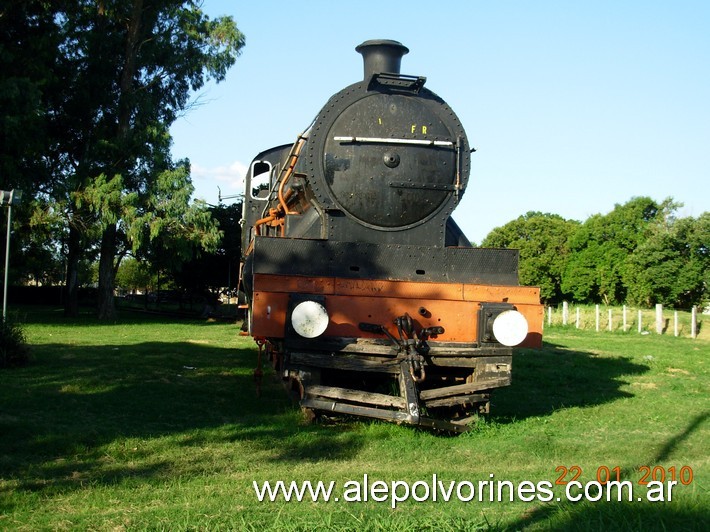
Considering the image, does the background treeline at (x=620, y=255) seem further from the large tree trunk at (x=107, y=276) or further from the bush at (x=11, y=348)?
the bush at (x=11, y=348)

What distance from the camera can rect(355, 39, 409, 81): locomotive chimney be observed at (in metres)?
8.14

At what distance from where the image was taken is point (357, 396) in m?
6.92

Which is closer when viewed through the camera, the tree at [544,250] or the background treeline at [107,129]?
the background treeline at [107,129]

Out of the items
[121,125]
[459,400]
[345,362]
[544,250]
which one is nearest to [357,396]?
[345,362]

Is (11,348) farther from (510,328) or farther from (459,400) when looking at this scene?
(510,328)

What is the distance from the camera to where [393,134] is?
781 cm

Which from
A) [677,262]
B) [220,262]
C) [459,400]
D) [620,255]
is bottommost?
[459,400]

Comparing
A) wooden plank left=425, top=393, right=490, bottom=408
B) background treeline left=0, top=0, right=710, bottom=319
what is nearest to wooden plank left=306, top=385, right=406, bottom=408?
wooden plank left=425, top=393, right=490, bottom=408

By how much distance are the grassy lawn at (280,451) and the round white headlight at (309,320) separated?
1010mm

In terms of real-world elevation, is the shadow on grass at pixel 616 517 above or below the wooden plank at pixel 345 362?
below

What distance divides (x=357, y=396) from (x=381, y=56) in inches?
147

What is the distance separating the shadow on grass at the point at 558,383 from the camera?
9422mm

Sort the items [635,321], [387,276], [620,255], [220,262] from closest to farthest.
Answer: [387,276] < [635,321] < [220,262] < [620,255]

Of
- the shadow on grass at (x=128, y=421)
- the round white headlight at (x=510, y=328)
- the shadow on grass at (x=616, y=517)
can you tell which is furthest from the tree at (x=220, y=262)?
the shadow on grass at (x=616, y=517)
